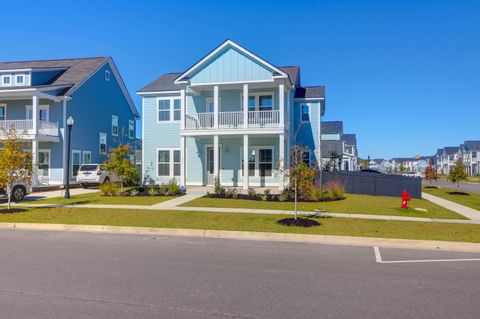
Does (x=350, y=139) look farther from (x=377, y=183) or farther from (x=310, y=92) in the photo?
(x=377, y=183)

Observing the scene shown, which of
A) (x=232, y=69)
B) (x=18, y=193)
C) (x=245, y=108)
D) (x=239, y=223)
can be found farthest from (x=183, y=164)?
(x=239, y=223)

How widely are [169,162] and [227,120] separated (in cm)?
528

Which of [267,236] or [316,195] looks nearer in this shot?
[267,236]

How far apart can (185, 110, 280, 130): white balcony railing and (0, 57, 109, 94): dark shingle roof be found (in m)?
10.3

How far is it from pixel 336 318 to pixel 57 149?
83.7 feet

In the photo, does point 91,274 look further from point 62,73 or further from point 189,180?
point 62,73

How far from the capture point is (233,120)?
21.8 metres

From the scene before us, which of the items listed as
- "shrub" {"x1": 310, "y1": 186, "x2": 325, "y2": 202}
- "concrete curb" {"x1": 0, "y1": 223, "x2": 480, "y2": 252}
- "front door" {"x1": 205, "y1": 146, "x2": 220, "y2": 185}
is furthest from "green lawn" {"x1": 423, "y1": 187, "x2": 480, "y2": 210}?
"front door" {"x1": 205, "y1": 146, "x2": 220, "y2": 185}

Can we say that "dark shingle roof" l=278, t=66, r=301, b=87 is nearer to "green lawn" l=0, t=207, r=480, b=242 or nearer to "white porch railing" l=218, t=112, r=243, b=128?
"white porch railing" l=218, t=112, r=243, b=128

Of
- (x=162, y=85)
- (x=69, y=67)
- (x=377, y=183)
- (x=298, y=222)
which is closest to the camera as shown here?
(x=298, y=222)

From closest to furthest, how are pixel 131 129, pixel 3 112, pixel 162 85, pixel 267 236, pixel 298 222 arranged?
pixel 267 236 → pixel 298 222 → pixel 162 85 → pixel 3 112 → pixel 131 129

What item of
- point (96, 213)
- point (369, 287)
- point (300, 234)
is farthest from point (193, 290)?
point (96, 213)

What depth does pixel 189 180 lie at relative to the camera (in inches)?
921

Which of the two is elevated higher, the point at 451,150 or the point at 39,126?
the point at 451,150
